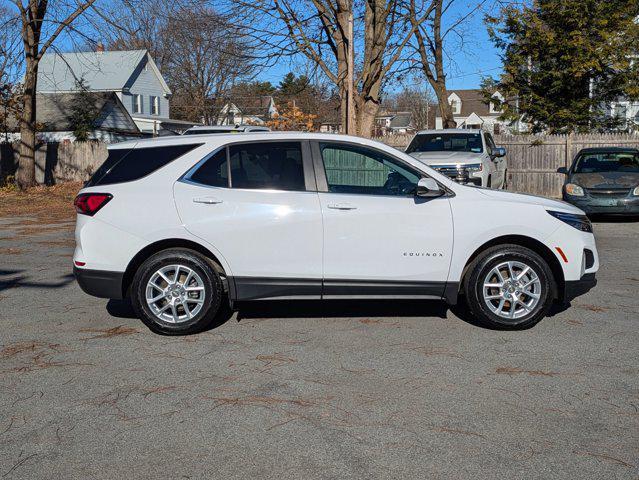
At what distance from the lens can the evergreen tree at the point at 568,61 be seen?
2581 centimetres

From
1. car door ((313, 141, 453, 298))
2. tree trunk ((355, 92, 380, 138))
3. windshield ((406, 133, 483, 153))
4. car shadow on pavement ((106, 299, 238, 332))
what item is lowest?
car shadow on pavement ((106, 299, 238, 332))

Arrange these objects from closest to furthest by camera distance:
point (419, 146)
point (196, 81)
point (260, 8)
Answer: point (419, 146), point (260, 8), point (196, 81)

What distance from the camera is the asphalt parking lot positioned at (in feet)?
13.1

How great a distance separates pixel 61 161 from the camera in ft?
Answer: 99.2

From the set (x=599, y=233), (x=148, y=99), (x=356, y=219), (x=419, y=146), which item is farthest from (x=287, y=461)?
(x=148, y=99)

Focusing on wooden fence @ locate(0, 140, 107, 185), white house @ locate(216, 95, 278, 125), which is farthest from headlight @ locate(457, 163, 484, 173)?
white house @ locate(216, 95, 278, 125)

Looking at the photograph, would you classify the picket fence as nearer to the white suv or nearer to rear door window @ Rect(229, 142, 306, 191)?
the white suv

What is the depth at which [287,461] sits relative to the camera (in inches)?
156

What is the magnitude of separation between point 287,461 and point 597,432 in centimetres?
190

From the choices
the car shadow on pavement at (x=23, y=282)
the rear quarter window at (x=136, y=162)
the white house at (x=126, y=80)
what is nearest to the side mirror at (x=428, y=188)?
the rear quarter window at (x=136, y=162)

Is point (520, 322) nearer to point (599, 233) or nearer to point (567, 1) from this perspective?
point (599, 233)

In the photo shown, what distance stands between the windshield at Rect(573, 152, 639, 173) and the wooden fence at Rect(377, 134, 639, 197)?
6.27 metres

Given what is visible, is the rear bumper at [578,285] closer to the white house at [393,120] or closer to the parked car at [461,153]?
the parked car at [461,153]

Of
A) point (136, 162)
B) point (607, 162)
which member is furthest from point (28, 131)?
point (136, 162)
